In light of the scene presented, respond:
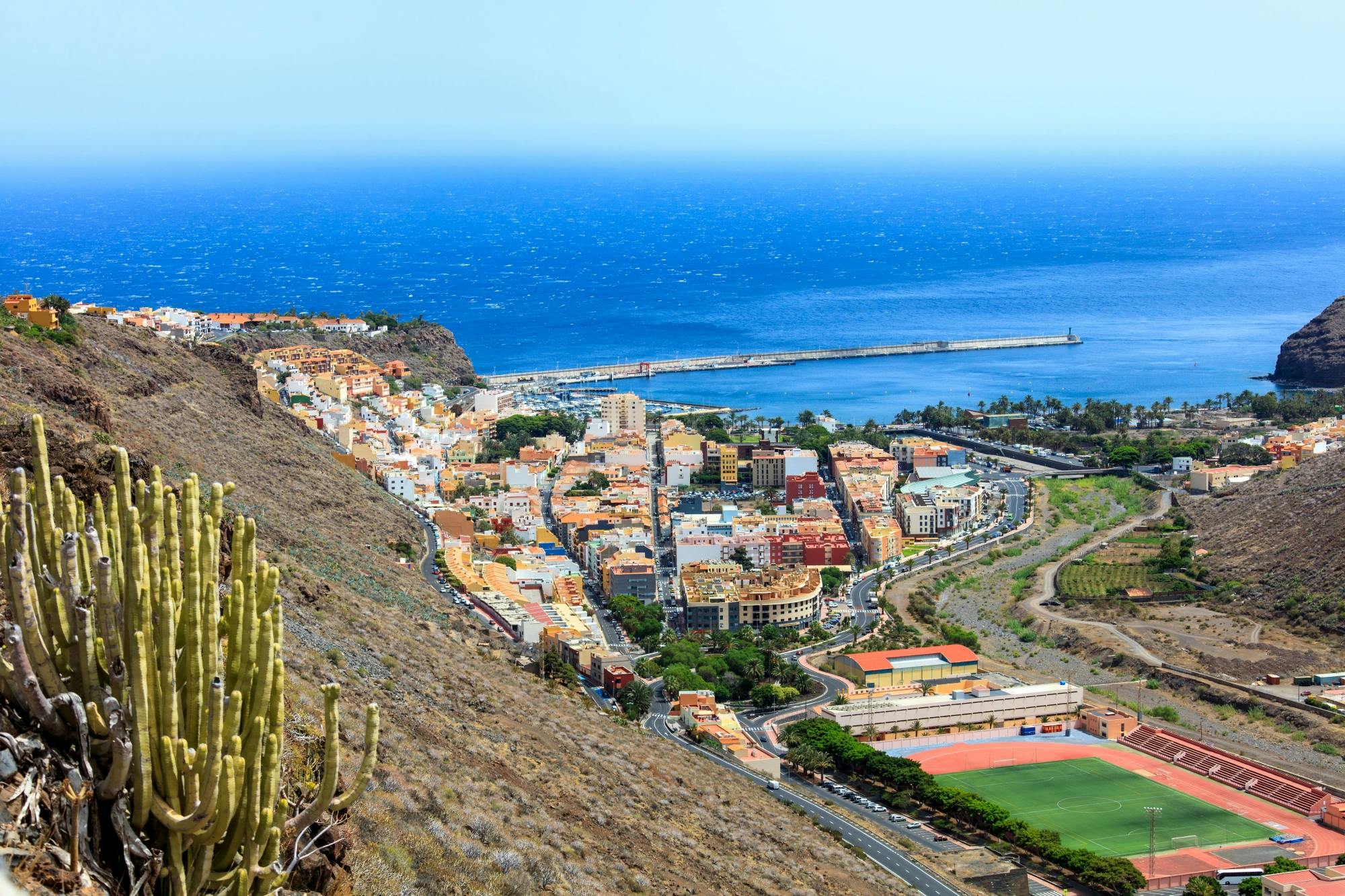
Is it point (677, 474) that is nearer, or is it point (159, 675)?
point (159, 675)

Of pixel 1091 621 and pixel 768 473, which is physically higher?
pixel 768 473

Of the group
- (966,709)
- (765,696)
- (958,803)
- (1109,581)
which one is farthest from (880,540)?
(958,803)

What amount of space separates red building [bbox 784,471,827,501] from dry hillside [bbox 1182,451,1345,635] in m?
10.7

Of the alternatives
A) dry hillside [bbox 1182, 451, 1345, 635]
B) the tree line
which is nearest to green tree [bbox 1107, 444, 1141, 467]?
dry hillside [bbox 1182, 451, 1345, 635]

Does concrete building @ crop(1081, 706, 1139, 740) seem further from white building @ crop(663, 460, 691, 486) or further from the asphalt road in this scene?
white building @ crop(663, 460, 691, 486)

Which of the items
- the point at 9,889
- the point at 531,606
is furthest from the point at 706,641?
the point at 9,889

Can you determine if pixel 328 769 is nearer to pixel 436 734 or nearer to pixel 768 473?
pixel 436 734

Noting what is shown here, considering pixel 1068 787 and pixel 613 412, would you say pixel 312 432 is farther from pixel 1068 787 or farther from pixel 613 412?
pixel 1068 787

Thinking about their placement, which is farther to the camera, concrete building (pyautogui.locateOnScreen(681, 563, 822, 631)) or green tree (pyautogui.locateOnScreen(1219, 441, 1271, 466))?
green tree (pyautogui.locateOnScreen(1219, 441, 1271, 466))

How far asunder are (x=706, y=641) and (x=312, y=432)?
1220cm

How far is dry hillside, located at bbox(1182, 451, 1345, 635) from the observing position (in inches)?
1449

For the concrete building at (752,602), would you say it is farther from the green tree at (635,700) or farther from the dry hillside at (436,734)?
the dry hillside at (436,734)

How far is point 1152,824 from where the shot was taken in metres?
23.7

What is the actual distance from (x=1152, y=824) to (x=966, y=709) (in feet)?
20.2
